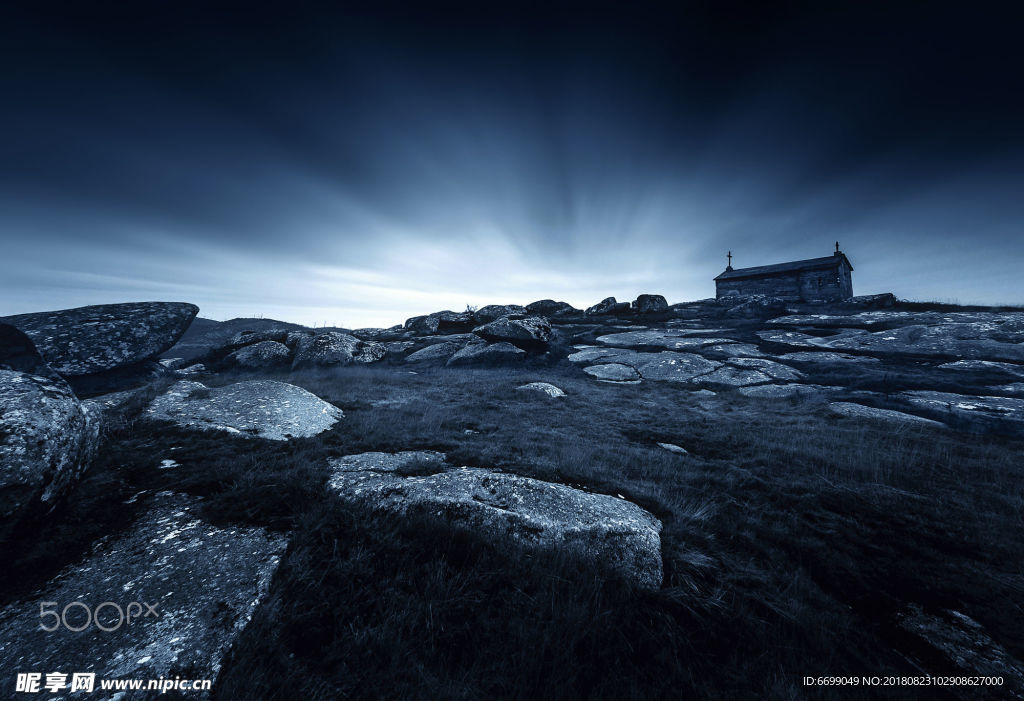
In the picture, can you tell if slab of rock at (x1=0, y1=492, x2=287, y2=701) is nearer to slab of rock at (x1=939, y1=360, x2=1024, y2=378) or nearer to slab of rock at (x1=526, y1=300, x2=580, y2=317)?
slab of rock at (x1=939, y1=360, x2=1024, y2=378)

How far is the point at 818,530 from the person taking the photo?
13.3ft

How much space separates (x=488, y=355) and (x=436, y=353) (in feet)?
12.6

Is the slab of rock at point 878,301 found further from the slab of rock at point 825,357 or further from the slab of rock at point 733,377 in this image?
the slab of rock at point 733,377

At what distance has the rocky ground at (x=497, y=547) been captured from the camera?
216 cm

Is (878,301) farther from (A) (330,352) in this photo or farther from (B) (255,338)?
(B) (255,338)

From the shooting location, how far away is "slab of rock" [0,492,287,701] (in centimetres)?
196

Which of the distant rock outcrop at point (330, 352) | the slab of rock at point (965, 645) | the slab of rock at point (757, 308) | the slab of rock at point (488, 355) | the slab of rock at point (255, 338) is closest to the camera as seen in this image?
the slab of rock at point (965, 645)

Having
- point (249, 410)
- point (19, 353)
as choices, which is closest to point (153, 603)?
point (249, 410)

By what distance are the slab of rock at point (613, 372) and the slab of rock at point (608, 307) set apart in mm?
18997

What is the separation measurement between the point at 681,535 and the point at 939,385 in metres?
14.5

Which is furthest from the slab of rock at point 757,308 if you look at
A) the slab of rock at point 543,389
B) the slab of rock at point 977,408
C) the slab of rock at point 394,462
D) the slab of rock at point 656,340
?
the slab of rock at point 394,462

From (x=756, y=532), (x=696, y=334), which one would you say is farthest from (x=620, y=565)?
(x=696, y=334)

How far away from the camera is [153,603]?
2.41m

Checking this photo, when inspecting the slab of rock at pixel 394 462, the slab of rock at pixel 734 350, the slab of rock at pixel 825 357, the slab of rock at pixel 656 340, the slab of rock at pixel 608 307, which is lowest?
the slab of rock at pixel 394 462
